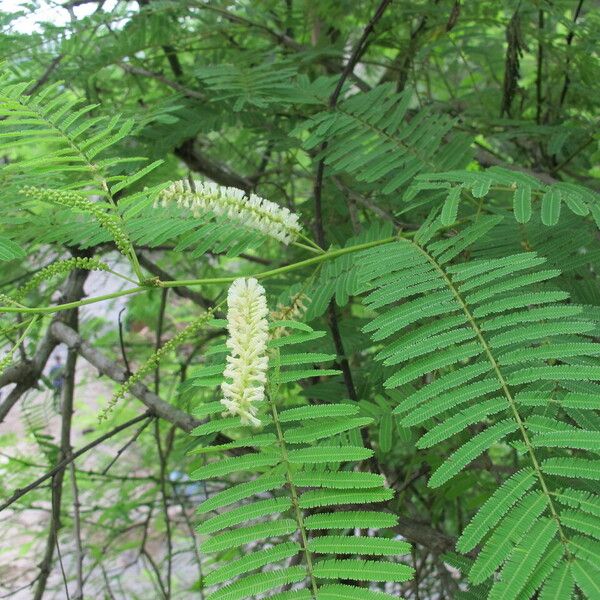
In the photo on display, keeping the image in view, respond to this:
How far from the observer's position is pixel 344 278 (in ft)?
3.66

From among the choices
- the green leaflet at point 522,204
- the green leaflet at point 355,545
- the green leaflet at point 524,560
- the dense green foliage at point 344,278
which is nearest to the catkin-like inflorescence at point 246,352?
the dense green foliage at point 344,278

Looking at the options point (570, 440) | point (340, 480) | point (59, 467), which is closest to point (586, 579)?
point (570, 440)

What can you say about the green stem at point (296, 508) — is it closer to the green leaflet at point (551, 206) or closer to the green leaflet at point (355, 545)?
the green leaflet at point (355, 545)

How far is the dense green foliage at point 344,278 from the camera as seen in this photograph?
0.68m

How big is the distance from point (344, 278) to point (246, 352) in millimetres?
426

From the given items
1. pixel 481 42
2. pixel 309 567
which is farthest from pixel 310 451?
pixel 481 42

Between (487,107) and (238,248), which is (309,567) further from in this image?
(487,107)

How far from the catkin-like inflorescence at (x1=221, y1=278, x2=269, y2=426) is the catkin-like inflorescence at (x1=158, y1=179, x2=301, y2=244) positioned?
145 mm

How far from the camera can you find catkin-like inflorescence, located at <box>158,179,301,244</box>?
921 mm

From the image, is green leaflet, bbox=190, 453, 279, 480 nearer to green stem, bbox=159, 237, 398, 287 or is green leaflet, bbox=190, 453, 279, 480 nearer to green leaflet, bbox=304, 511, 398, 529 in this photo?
green leaflet, bbox=304, 511, 398, 529

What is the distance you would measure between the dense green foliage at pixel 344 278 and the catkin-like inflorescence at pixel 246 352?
0.02 m

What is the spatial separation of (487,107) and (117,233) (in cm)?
149

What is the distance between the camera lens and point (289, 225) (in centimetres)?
96

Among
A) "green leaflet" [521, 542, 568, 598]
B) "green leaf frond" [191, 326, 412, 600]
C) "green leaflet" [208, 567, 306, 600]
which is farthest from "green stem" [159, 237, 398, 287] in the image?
"green leaflet" [521, 542, 568, 598]
